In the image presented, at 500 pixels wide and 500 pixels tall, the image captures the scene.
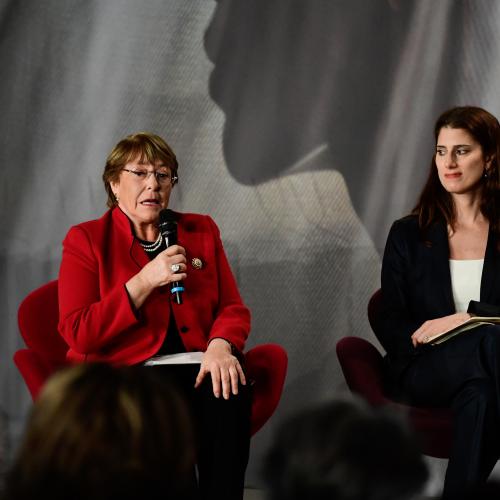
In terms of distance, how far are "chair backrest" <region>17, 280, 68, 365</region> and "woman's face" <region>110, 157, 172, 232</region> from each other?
0.46 m

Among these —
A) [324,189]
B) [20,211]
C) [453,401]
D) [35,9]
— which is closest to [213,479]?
[453,401]

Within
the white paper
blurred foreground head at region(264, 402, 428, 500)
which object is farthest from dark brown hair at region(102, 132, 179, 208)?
blurred foreground head at region(264, 402, 428, 500)

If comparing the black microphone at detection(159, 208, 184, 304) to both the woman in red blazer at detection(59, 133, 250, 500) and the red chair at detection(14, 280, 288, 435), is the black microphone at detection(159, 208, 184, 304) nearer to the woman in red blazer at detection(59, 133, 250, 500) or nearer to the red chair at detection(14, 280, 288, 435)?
the woman in red blazer at detection(59, 133, 250, 500)

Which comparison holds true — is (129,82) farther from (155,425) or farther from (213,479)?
(155,425)

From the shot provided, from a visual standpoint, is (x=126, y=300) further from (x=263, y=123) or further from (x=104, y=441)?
(x=104, y=441)

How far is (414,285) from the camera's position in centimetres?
332

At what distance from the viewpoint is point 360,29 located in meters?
4.08

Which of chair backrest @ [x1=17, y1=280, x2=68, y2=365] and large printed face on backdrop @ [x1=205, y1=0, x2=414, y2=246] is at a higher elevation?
large printed face on backdrop @ [x1=205, y1=0, x2=414, y2=246]

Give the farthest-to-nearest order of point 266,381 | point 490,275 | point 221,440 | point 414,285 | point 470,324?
point 414,285 < point 490,275 < point 266,381 < point 470,324 < point 221,440

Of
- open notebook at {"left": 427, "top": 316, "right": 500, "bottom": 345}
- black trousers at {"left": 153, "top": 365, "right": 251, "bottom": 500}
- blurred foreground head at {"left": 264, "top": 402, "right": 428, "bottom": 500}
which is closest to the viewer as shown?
blurred foreground head at {"left": 264, "top": 402, "right": 428, "bottom": 500}

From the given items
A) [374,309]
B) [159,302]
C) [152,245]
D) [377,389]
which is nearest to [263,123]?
[374,309]

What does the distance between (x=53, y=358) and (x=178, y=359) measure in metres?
A: 0.49

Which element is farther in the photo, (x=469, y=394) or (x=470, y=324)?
(x=470, y=324)

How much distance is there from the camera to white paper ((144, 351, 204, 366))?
2.92m
